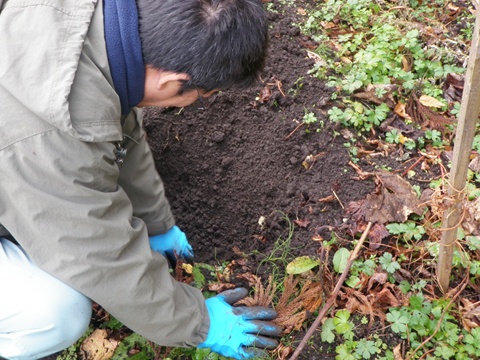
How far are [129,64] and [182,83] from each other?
216mm

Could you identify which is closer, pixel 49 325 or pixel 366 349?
pixel 49 325

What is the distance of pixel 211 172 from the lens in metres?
3.05

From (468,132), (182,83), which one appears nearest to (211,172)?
(182,83)

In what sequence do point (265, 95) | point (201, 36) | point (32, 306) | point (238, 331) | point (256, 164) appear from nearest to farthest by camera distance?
point (201, 36)
point (32, 306)
point (238, 331)
point (256, 164)
point (265, 95)

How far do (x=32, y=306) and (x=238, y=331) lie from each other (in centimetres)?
92

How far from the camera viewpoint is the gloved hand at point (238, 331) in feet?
7.71

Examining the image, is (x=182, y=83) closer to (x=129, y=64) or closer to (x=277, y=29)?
(x=129, y=64)

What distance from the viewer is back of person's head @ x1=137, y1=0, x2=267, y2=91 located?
179cm

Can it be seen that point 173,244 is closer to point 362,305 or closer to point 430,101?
point 362,305

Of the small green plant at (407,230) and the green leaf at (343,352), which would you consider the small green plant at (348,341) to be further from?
the small green plant at (407,230)

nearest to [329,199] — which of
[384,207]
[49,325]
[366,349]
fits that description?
[384,207]

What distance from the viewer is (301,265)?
8.32 feet

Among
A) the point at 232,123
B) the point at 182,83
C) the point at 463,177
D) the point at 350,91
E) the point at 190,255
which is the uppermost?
the point at 182,83

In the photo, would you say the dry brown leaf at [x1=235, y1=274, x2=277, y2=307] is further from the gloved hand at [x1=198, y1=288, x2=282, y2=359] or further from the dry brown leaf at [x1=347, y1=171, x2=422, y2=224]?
the dry brown leaf at [x1=347, y1=171, x2=422, y2=224]
